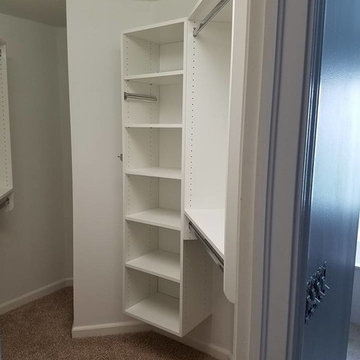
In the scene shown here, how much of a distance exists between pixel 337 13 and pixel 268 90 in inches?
15.4

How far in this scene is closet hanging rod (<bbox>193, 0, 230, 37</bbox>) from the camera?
4.98 feet

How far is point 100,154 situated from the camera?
96.1 inches

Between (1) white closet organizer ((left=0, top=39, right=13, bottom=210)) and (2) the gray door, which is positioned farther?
(1) white closet organizer ((left=0, top=39, right=13, bottom=210))

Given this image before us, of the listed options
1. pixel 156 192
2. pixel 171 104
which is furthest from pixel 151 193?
pixel 171 104

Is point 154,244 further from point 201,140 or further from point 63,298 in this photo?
point 63,298

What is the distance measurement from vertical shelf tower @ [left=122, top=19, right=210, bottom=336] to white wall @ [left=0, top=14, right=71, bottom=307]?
3.74ft

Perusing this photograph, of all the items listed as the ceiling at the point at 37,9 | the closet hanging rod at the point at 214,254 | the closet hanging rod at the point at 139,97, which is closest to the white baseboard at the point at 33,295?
the closet hanging rod at the point at 214,254

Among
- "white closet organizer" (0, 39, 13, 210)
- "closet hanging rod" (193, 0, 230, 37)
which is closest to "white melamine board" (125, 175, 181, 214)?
"white closet organizer" (0, 39, 13, 210)

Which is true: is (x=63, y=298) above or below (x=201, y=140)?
below

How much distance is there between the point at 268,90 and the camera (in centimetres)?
66

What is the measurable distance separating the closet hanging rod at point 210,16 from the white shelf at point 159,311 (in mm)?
1726

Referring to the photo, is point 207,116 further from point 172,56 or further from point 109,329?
point 109,329

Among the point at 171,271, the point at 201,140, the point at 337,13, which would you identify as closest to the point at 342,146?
the point at 337,13

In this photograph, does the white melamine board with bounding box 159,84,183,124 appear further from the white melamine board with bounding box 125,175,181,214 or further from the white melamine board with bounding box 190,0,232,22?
the white melamine board with bounding box 190,0,232,22
